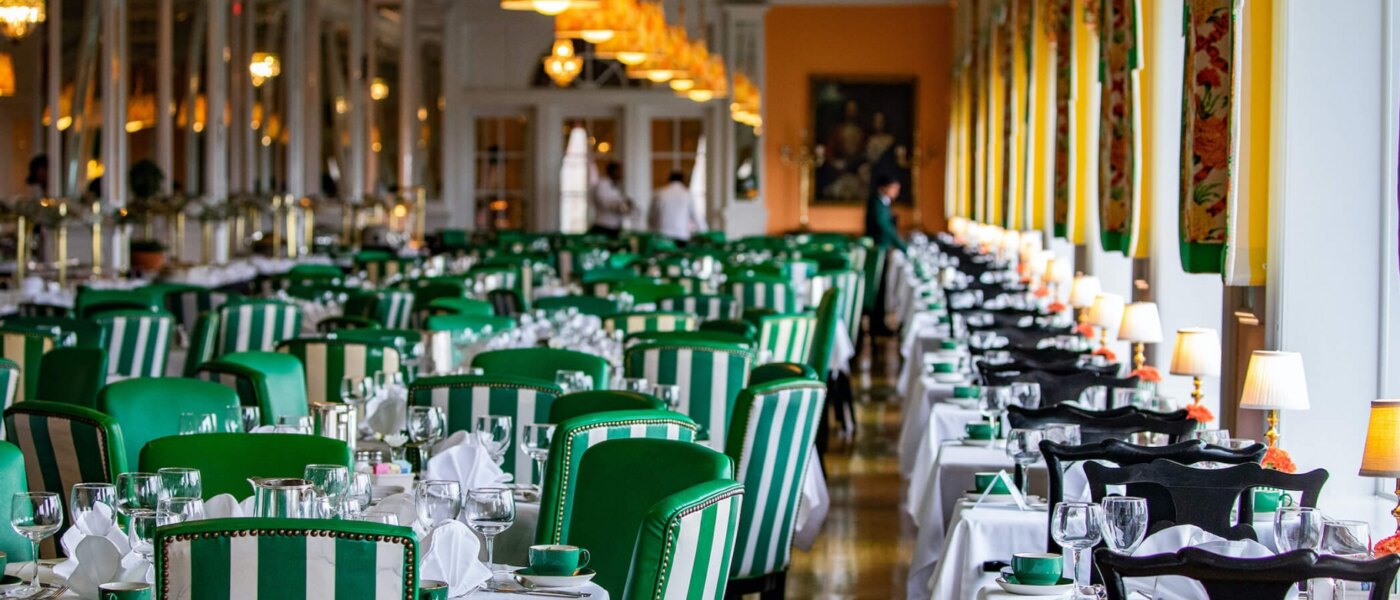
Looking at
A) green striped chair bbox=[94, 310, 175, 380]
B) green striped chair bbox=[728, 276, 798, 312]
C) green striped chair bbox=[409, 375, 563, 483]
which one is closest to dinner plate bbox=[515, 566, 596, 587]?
green striped chair bbox=[409, 375, 563, 483]

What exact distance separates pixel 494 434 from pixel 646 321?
353cm

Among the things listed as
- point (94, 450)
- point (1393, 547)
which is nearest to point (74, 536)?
point (94, 450)

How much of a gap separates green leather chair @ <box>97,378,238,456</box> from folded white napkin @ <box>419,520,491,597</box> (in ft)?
6.11

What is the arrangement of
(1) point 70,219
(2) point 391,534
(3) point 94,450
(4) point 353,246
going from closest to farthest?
1. (2) point 391,534
2. (3) point 94,450
3. (1) point 70,219
4. (4) point 353,246

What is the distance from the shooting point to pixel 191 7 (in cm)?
1555

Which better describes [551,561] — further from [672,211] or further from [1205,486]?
[672,211]

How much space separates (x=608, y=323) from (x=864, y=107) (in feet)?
56.2

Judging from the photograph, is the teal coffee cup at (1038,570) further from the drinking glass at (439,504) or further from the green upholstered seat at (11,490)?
the green upholstered seat at (11,490)

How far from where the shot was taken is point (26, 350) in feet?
23.1

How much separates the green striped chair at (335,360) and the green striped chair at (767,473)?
83.2 inches

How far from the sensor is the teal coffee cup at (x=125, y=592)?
3172 mm

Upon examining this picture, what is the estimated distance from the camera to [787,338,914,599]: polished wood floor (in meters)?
6.77

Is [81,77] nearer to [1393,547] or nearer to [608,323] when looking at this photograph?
[608,323]

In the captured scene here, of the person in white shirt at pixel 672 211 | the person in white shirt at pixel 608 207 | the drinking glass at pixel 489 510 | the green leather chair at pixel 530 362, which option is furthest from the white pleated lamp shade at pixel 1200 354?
the person in white shirt at pixel 608 207
